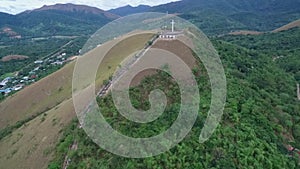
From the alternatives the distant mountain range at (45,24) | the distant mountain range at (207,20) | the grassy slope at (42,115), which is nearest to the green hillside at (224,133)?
the grassy slope at (42,115)

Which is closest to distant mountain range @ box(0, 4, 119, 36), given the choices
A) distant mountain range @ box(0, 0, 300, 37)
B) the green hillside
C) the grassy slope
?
distant mountain range @ box(0, 0, 300, 37)

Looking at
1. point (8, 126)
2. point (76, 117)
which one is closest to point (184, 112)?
point (76, 117)

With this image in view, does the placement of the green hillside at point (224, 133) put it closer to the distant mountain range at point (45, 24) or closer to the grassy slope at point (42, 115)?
the grassy slope at point (42, 115)

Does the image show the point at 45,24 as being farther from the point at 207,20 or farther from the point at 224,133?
the point at 224,133

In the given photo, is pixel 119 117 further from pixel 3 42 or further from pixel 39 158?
pixel 3 42

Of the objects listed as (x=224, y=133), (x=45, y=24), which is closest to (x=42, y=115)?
(x=224, y=133)

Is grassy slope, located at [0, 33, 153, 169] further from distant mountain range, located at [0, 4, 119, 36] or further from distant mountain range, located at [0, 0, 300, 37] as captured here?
distant mountain range, located at [0, 4, 119, 36]

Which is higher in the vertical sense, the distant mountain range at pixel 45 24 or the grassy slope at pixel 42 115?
the grassy slope at pixel 42 115

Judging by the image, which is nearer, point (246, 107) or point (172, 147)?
point (172, 147)
